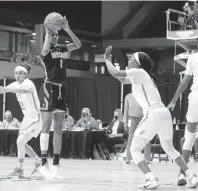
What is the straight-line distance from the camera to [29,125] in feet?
22.7

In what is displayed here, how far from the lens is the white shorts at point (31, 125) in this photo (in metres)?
6.89

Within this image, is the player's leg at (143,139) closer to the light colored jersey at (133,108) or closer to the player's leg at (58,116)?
the player's leg at (58,116)

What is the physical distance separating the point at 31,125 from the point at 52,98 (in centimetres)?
68

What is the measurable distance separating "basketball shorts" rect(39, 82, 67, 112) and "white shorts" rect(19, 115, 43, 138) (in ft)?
1.74

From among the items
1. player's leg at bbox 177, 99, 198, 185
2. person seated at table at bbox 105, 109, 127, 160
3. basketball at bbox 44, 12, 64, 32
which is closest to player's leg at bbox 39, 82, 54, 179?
basketball at bbox 44, 12, 64, 32

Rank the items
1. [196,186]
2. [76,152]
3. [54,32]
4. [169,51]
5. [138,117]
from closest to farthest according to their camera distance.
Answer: [196,186] < [54,32] < [138,117] < [76,152] < [169,51]

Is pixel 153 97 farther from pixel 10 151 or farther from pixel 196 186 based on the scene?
pixel 10 151

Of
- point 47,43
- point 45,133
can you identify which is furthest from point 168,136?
point 47,43

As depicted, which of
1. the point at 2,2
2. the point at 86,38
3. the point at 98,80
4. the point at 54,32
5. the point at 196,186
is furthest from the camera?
the point at 86,38

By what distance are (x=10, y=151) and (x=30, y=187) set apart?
7844 millimetres

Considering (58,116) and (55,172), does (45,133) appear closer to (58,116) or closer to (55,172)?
(58,116)

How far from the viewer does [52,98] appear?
254 inches

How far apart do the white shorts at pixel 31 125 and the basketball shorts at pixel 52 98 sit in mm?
530

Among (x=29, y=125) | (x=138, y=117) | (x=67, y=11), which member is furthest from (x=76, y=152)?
(x=67, y=11)
